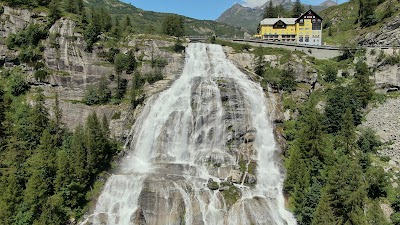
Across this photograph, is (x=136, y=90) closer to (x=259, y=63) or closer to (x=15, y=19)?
(x=259, y=63)

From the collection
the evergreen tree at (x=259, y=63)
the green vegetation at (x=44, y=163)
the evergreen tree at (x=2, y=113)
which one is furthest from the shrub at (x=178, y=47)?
the evergreen tree at (x=2, y=113)

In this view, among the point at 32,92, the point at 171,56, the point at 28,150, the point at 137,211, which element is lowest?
the point at 137,211

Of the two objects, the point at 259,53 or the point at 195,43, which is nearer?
the point at 259,53

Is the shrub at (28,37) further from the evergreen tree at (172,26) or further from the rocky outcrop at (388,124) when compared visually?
the rocky outcrop at (388,124)

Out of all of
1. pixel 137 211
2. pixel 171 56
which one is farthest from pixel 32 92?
pixel 137 211

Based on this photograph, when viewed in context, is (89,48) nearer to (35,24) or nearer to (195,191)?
(35,24)

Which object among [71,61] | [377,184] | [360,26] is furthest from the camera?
[360,26]

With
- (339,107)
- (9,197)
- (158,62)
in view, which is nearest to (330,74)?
(339,107)

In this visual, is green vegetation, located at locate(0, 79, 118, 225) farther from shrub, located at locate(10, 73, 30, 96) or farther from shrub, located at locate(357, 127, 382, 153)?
shrub, located at locate(357, 127, 382, 153)
